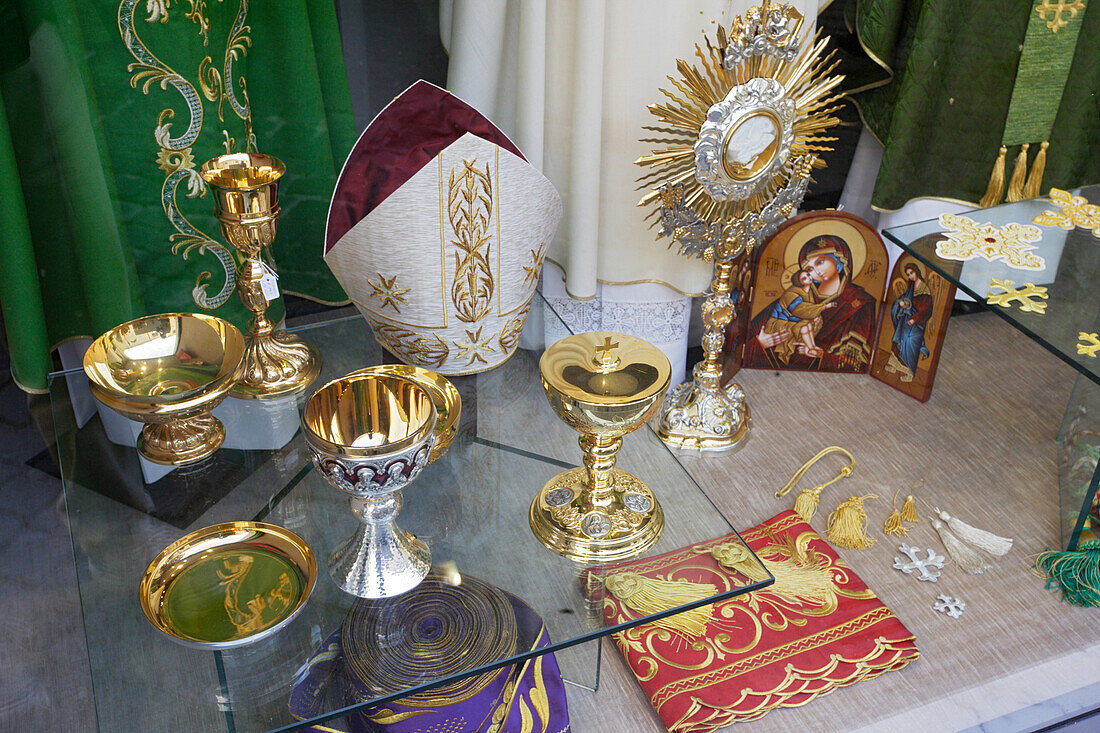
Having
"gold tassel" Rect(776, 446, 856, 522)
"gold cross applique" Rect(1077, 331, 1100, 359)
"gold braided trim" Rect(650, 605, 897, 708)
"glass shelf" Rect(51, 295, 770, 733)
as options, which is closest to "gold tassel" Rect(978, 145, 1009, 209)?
"gold cross applique" Rect(1077, 331, 1100, 359)

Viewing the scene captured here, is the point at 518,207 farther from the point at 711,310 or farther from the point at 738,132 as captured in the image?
the point at 711,310

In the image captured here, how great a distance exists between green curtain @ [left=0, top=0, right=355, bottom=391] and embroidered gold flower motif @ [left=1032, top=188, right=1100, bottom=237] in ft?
3.49

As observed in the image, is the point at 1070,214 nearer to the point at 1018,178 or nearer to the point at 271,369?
the point at 1018,178

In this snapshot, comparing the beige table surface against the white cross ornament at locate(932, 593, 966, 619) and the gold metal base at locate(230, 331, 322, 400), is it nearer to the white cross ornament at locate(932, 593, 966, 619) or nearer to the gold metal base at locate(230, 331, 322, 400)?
the white cross ornament at locate(932, 593, 966, 619)

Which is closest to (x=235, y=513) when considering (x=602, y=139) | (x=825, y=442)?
(x=602, y=139)

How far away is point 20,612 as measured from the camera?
1180mm

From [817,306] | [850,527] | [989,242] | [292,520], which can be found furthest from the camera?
[817,306]

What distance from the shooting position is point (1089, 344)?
48.3 inches

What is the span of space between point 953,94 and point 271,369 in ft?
3.66

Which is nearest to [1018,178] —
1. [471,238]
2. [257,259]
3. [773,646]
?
[773,646]

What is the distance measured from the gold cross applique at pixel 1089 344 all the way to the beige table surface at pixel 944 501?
29 cm

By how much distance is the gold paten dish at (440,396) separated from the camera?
3.20ft

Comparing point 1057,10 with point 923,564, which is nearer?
point 923,564

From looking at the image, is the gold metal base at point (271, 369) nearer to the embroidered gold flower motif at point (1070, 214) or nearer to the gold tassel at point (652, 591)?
the gold tassel at point (652, 591)
